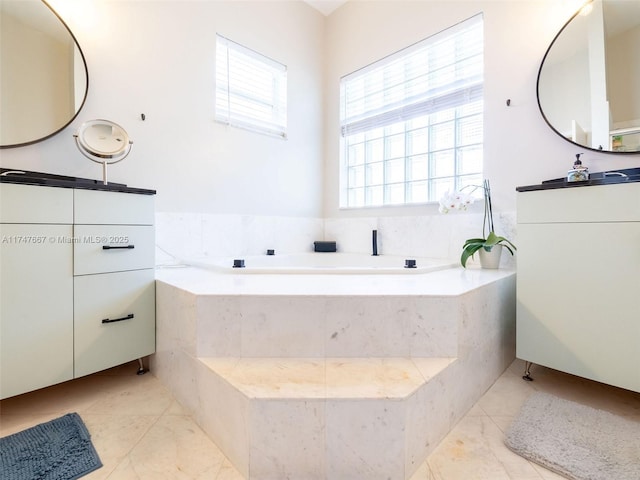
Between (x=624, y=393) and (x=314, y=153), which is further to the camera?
(x=314, y=153)

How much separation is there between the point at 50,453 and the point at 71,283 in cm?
60

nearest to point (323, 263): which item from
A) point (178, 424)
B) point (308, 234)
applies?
point (308, 234)

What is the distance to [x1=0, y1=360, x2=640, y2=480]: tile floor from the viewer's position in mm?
929

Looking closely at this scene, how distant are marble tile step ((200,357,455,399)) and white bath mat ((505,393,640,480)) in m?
0.37

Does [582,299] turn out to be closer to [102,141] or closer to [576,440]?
[576,440]

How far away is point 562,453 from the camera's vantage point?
97 centimetres

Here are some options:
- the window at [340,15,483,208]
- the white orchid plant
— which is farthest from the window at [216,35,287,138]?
the white orchid plant

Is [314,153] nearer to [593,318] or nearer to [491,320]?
[491,320]

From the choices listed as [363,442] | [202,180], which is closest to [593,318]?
[363,442]

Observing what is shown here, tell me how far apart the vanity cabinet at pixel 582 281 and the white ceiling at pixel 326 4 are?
8.47ft

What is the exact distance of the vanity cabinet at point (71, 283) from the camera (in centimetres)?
109

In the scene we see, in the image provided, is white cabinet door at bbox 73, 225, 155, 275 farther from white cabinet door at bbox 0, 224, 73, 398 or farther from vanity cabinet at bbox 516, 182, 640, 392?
vanity cabinet at bbox 516, 182, 640, 392

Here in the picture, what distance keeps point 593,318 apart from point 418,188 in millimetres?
1458

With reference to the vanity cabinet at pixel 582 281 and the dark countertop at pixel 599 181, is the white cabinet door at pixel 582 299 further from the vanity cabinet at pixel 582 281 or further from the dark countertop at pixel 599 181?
the dark countertop at pixel 599 181
